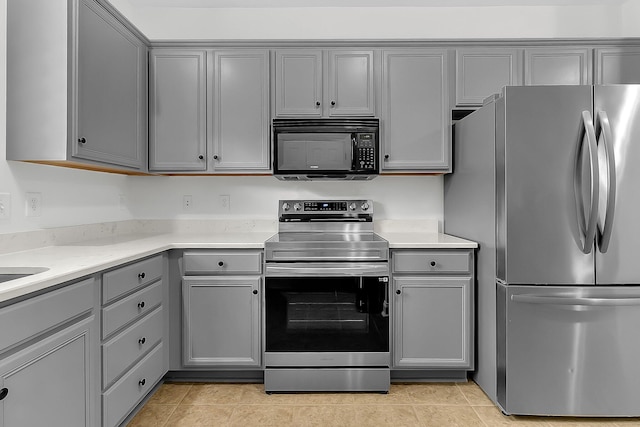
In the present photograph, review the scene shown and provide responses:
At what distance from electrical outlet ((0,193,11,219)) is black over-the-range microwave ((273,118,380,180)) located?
1.45m

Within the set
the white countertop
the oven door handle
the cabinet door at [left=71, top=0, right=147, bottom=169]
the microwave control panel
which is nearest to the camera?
the white countertop

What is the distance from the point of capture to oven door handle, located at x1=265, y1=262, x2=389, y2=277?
7.47 feet

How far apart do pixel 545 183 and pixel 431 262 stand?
76 cm

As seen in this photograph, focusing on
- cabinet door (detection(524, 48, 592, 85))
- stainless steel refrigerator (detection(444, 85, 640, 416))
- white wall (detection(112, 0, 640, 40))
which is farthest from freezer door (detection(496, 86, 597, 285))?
white wall (detection(112, 0, 640, 40))

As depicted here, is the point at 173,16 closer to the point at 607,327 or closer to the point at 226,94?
the point at 226,94

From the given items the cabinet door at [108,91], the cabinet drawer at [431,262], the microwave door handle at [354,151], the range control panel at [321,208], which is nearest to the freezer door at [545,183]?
the cabinet drawer at [431,262]

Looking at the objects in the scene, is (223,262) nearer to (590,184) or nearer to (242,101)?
(242,101)

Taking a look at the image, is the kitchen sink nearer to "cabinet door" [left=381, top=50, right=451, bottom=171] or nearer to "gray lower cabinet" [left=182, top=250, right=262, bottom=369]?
"gray lower cabinet" [left=182, top=250, right=262, bottom=369]

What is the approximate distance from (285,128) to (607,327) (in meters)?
2.16

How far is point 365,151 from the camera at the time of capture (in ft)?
8.54

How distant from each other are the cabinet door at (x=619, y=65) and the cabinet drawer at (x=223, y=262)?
2.63 meters

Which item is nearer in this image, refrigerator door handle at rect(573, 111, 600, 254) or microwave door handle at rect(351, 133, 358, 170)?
refrigerator door handle at rect(573, 111, 600, 254)

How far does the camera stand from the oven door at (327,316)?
2285 millimetres

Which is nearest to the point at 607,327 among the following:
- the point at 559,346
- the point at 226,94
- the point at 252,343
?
the point at 559,346
